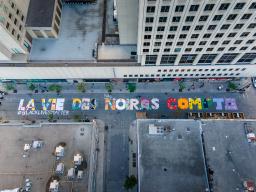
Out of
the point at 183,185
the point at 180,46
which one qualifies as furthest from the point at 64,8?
the point at 183,185

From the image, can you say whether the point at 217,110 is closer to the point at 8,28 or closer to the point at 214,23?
the point at 214,23

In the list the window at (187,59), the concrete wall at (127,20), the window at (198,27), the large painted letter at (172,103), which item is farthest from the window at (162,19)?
the large painted letter at (172,103)

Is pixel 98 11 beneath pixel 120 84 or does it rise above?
above

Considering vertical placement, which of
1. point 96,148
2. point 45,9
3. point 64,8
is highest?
point 64,8

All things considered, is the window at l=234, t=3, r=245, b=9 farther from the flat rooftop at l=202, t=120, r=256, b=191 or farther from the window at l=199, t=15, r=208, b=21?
the flat rooftop at l=202, t=120, r=256, b=191

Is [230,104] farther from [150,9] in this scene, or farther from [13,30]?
[13,30]

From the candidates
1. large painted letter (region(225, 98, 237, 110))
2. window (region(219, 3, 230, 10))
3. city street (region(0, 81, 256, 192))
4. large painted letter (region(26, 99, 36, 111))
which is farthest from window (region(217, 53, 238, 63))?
large painted letter (region(26, 99, 36, 111))
